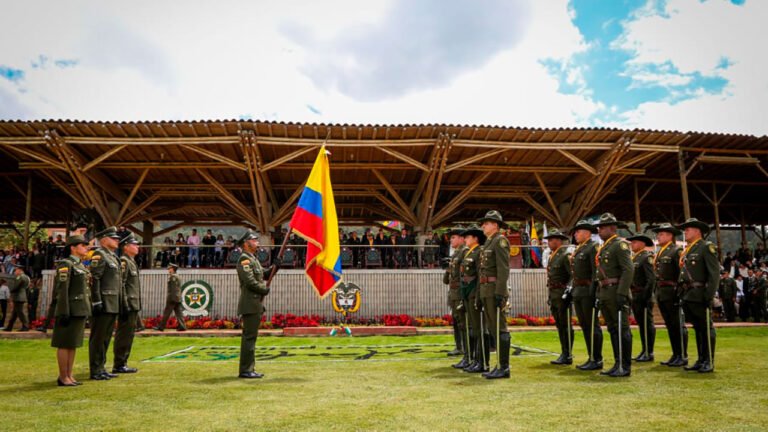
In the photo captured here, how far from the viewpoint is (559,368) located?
6.71 metres

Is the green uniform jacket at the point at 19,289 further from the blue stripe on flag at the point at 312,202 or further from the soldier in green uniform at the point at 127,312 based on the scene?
the blue stripe on flag at the point at 312,202

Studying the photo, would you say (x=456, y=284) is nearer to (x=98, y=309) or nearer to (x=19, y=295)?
(x=98, y=309)

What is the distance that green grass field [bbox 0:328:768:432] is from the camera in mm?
3900

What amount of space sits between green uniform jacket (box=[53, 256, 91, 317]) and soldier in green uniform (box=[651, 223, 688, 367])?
705 centimetres

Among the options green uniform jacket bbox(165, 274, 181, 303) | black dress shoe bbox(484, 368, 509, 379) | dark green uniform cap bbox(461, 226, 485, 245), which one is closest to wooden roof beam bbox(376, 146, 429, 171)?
green uniform jacket bbox(165, 274, 181, 303)

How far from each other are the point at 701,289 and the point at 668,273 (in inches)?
28.4

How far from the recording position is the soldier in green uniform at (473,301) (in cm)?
645

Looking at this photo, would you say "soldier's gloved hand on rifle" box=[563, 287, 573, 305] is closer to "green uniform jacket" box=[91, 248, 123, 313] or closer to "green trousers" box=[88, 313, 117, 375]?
"green uniform jacket" box=[91, 248, 123, 313]

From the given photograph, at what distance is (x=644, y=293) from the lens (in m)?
7.36

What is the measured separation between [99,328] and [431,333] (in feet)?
26.6

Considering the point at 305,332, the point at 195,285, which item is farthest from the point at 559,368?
the point at 195,285

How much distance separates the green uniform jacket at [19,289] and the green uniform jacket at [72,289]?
8.52 metres

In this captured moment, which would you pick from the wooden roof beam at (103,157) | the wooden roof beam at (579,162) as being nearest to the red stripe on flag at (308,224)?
the wooden roof beam at (103,157)

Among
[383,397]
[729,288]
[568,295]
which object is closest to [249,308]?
[383,397]
